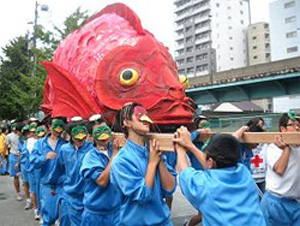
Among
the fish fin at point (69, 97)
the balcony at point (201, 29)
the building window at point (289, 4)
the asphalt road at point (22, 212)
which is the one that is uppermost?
the balcony at point (201, 29)

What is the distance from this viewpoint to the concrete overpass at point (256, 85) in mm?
18500

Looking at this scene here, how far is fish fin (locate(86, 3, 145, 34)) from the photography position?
5.38 meters

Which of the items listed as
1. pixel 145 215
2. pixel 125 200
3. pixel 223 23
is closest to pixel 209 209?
pixel 145 215

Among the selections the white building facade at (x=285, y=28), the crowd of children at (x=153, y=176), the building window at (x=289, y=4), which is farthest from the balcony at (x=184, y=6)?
the crowd of children at (x=153, y=176)

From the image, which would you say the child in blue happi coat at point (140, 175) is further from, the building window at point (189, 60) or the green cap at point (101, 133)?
the building window at point (189, 60)

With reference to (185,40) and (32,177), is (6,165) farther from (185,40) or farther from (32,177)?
(185,40)

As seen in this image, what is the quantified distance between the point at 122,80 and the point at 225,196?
288cm

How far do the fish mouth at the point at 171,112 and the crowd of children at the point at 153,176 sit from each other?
21cm

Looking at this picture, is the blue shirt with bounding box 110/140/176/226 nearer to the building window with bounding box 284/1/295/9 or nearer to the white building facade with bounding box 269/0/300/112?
the white building facade with bounding box 269/0/300/112

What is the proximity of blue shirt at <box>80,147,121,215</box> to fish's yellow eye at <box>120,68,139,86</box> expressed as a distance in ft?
5.24

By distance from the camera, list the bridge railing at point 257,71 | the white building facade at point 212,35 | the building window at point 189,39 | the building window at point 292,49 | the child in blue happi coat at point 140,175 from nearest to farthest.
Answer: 1. the child in blue happi coat at point 140,175
2. the bridge railing at point 257,71
3. the building window at point 292,49
4. the white building facade at point 212,35
5. the building window at point 189,39

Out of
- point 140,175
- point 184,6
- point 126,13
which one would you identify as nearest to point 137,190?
point 140,175

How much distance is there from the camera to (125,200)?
2.56 metres

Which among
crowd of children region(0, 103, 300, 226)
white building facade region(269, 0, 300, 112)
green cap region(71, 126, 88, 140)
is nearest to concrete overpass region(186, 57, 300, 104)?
crowd of children region(0, 103, 300, 226)
